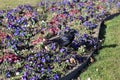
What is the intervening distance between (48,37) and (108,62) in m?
2.63

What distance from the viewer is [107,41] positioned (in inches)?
560

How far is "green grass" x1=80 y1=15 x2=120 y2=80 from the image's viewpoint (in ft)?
38.2

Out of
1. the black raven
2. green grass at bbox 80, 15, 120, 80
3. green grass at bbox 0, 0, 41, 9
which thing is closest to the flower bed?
the black raven

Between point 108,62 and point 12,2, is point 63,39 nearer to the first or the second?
point 108,62

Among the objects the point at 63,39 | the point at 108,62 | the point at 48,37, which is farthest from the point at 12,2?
the point at 108,62

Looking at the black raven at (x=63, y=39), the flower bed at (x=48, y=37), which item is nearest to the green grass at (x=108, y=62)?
the flower bed at (x=48, y=37)

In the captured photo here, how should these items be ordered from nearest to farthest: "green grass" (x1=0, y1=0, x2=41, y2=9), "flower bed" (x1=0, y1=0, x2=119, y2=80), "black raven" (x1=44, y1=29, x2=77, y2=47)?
"flower bed" (x1=0, y1=0, x2=119, y2=80)
"black raven" (x1=44, y1=29, x2=77, y2=47)
"green grass" (x1=0, y1=0, x2=41, y2=9)

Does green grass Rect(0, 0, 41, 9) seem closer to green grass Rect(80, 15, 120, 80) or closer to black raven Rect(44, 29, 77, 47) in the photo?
green grass Rect(80, 15, 120, 80)

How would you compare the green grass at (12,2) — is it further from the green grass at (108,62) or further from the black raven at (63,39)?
the black raven at (63,39)

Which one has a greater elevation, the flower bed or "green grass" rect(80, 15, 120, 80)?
the flower bed

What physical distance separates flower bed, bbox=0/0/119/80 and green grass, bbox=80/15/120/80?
37 cm

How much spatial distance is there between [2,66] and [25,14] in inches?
200

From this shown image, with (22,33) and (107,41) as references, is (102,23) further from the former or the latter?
(22,33)

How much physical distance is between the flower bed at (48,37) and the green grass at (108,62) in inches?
14.4
